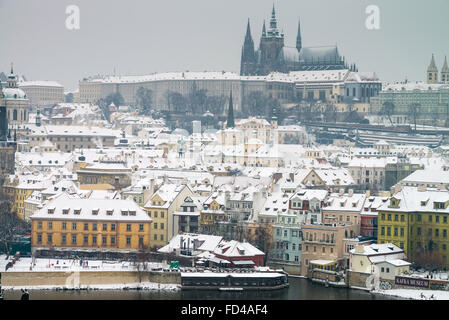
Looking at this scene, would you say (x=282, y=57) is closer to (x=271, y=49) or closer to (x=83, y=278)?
(x=271, y=49)

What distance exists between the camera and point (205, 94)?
194ft

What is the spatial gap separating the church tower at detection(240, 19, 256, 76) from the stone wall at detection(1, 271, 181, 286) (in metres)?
41.1

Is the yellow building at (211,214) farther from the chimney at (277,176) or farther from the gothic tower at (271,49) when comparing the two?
the gothic tower at (271,49)

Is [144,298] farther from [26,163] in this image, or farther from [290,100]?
[290,100]

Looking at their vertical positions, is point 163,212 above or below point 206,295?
above

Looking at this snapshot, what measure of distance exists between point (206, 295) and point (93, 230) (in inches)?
152

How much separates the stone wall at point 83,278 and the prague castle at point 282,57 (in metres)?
40.4

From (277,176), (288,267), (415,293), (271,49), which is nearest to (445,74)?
(271,49)

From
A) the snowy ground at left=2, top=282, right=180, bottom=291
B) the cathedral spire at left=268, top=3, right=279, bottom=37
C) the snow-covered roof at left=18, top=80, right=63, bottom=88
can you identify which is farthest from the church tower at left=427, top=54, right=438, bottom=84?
the snowy ground at left=2, top=282, right=180, bottom=291

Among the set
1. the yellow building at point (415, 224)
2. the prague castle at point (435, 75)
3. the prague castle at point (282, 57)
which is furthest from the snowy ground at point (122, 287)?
the prague castle at point (282, 57)

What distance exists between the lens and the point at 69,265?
18.4 metres

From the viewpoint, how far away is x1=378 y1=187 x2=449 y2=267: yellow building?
1919 centimetres

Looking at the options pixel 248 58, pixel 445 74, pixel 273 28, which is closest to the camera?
pixel 445 74

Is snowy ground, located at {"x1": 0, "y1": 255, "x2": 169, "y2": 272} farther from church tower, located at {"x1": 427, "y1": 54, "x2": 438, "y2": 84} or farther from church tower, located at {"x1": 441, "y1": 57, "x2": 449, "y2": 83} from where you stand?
church tower, located at {"x1": 441, "y1": 57, "x2": 449, "y2": 83}
